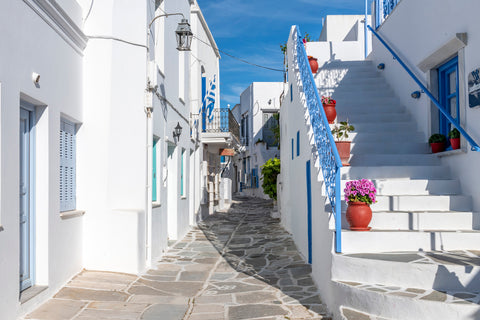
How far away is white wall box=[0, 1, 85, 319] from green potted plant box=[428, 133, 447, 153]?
532cm

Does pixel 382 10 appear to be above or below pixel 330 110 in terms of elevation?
above

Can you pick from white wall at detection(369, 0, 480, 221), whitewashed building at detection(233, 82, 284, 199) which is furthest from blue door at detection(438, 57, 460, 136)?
whitewashed building at detection(233, 82, 284, 199)

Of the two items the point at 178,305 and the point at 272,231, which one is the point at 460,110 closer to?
the point at 178,305

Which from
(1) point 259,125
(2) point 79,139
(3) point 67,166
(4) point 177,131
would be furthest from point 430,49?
(1) point 259,125

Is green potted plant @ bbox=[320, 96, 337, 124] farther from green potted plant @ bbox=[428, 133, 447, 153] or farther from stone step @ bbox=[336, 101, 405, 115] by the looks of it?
green potted plant @ bbox=[428, 133, 447, 153]

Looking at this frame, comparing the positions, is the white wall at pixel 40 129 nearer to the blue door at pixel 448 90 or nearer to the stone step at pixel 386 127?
the stone step at pixel 386 127

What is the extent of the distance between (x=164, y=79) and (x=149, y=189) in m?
2.69

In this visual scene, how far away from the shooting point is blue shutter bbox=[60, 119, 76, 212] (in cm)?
661

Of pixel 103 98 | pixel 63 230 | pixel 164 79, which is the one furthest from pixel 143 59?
pixel 63 230

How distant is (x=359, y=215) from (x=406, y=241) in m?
0.57

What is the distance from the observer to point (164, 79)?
9.64 m

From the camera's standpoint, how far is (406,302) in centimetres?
416

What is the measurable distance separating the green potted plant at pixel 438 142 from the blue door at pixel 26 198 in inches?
221

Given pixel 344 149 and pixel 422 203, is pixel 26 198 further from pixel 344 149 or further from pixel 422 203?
pixel 422 203
